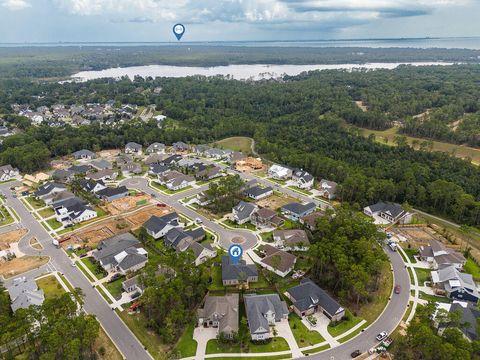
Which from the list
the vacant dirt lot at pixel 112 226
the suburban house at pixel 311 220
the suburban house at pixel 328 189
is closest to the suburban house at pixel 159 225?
the vacant dirt lot at pixel 112 226

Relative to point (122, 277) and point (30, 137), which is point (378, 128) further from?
point (30, 137)

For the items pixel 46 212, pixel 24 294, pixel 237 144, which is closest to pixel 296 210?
pixel 24 294

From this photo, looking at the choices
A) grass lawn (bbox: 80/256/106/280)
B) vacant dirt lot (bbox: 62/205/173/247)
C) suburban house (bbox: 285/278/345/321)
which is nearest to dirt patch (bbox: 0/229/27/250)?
vacant dirt lot (bbox: 62/205/173/247)

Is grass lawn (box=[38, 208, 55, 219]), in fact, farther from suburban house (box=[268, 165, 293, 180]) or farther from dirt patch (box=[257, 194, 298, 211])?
suburban house (box=[268, 165, 293, 180])

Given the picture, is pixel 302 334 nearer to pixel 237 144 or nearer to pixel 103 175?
pixel 103 175

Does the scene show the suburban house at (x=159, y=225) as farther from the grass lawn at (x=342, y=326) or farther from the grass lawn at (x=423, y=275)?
the grass lawn at (x=423, y=275)

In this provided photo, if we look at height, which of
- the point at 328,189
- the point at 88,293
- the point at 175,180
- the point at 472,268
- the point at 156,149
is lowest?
the point at 472,268
